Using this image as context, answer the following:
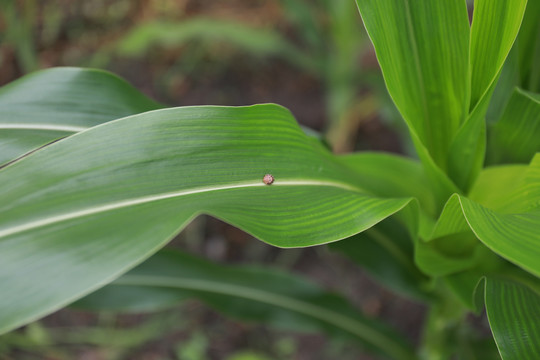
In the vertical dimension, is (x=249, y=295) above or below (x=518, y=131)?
below

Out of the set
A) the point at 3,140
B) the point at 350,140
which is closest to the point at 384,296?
the point at 350,140

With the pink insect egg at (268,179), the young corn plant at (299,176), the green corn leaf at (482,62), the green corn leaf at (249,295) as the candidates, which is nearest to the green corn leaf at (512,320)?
the young corn plant at (299,176)

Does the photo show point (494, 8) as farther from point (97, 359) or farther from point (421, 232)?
point (97, 359)

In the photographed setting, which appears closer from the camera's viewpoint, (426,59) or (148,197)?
(148,197)

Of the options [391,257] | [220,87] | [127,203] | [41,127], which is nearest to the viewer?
[127,203]

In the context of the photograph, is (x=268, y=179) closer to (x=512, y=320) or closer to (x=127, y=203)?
(x=127, y=203)

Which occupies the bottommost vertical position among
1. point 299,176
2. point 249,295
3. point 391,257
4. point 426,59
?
point 249,295

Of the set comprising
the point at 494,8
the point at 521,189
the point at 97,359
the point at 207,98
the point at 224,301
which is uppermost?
the point at 494,8

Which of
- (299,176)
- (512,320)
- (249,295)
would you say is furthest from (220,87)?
(512,320)
